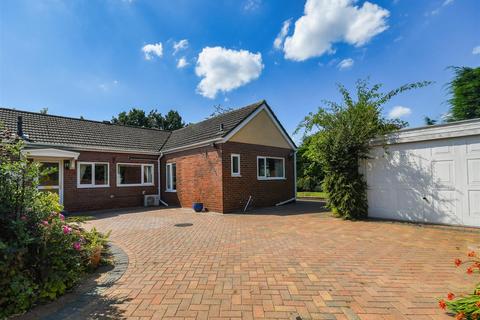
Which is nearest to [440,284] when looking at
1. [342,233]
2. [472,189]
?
[342,233]

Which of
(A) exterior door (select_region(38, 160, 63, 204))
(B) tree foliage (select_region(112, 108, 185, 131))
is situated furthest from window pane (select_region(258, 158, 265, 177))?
(B) tree foliage (select_region(112, 108, 185, 131))

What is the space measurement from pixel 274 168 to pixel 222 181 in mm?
4390

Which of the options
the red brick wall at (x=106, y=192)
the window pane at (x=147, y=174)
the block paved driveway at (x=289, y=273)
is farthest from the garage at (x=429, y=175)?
the red brick wall at (x=106, y=192)

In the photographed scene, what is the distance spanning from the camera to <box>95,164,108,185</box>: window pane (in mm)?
12891

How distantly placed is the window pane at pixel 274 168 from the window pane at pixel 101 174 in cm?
935

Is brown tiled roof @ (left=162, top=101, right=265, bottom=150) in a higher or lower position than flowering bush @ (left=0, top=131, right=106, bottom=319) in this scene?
higher

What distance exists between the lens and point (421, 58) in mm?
8594

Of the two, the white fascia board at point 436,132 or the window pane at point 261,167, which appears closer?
the white fascia board at point 436,132

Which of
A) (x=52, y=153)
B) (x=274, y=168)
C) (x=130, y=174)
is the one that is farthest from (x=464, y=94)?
(x=52, y=153)

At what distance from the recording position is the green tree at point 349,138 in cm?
908

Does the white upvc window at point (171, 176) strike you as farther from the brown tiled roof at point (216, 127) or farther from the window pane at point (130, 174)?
the window pane at point (130, 174)

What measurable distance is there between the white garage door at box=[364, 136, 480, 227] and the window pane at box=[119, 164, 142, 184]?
1266 cm

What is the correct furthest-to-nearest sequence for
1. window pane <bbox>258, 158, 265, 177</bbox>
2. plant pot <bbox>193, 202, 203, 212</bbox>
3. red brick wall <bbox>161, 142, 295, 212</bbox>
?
1. window pane <bbox>258, 158, 265, 177</bbox>
2. plant pot <bbox>193, 202, 203, 212</bbox>
3. red brick wall <bbox>161, 142, 295, 212</bbox>

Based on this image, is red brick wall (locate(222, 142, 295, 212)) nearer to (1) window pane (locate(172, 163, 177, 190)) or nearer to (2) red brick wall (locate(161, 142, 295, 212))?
(2) red brick wall (locate(161, 142, 295, 212))
